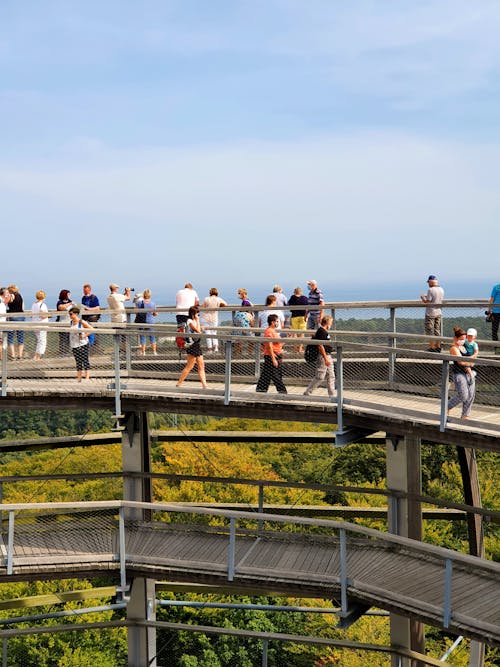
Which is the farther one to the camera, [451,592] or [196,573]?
[196,573]

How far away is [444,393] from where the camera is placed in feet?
47.9

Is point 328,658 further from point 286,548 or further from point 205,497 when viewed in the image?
point 286,548

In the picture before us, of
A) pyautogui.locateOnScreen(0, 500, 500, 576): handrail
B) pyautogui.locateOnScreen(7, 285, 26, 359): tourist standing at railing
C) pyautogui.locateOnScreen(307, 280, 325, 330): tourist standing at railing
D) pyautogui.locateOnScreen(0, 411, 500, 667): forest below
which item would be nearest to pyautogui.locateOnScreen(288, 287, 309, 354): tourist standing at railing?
pyautogui.locateOnScreen(307, 280, 325, 330): tourist standing at railing

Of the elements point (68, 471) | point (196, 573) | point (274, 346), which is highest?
point (274, 346)

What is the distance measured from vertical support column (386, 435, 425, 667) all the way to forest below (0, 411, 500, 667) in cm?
1952

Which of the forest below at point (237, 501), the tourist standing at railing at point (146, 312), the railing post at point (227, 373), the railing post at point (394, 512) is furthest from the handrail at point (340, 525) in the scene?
the forest below at point (237, 501)

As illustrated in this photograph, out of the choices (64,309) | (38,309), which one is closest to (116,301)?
(64,309)

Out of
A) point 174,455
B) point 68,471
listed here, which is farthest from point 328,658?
point 68,471

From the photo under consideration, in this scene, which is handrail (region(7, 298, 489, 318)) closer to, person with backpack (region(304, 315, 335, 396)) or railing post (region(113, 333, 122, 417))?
railing post (region(113, 333, 122, 417))

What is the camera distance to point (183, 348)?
19.7 meters

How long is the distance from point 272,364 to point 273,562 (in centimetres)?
346

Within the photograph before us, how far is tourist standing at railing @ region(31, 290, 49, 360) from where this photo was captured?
19781 millimetres

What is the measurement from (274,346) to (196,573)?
4.16m

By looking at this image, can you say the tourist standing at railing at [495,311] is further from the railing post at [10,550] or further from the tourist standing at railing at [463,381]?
the railing post at [10,550]
